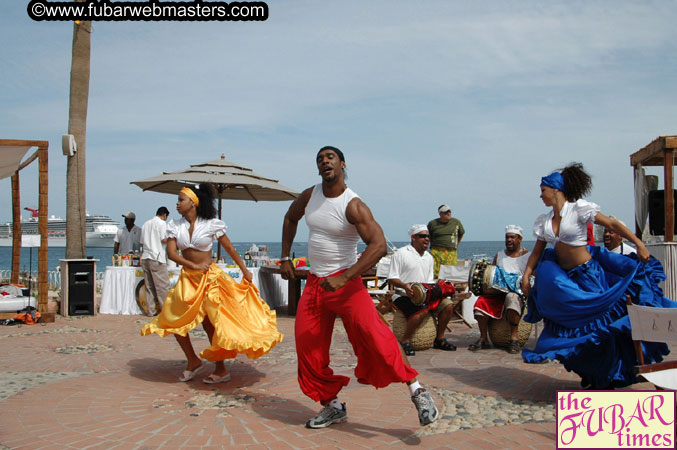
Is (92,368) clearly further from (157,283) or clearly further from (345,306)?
(157,283)

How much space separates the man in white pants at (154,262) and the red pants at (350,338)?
6833mm

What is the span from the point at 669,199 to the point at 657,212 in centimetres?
91

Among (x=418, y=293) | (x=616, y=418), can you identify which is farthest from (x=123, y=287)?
(x=616, y=418)

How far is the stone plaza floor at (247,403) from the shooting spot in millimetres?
3924

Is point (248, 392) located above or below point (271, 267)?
below

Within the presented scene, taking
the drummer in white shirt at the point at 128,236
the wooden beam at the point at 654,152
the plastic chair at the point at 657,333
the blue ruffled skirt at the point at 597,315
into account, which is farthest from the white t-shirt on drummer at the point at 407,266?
the drummer in white shirt at the point at 128,236

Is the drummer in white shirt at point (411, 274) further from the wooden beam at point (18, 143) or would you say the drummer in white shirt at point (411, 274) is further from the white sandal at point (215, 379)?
the wooden beam at point (18, 143)

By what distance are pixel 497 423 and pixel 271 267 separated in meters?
8.31

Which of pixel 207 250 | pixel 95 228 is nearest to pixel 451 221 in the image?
pixel 207 250

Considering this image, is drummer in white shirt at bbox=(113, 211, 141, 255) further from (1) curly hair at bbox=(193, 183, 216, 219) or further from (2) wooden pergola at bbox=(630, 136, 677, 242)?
(2) wooden pergola at bbox=(630, 136, 677, 242)

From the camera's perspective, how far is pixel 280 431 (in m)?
4.09

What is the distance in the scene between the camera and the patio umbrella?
37.0 feet

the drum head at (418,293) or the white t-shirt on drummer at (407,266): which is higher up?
the white t-shirt on drummer at (407,266)

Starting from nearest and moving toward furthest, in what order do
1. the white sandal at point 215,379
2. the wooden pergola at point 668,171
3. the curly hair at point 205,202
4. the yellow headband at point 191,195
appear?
the white sandal at point 215,379 → the yellow headband at point 191,195 → the curly hair at point 205,202 → the wooden pergola at point 668,171
